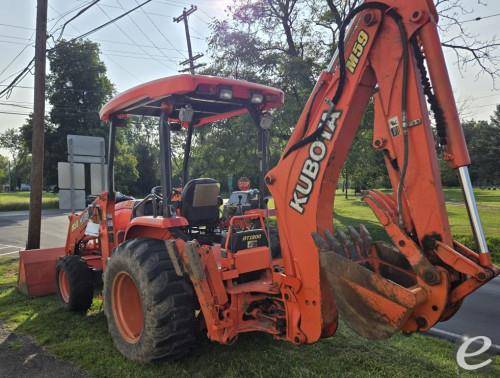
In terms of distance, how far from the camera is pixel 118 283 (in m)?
4.15

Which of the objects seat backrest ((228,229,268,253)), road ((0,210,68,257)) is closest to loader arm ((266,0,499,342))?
seat backrest ((228,229,268,253))

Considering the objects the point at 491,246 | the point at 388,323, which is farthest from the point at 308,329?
the point at 491,246

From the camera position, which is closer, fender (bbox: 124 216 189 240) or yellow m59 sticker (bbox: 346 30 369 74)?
yellow m59 sticker (bbox: 346 30 369 74)

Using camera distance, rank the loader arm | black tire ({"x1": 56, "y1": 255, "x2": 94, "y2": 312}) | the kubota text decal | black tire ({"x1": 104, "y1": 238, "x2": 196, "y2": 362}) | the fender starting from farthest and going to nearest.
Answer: black tire ({"x1": 56, "y1": 255, "x2": 94, "y2": 312})
the fender
black tire ({"x1": 104, "y1": 238, "x2": 196, "y2": 362})
the kubota text decal
the loader arm

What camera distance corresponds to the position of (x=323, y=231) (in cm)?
301

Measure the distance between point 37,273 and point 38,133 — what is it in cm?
374

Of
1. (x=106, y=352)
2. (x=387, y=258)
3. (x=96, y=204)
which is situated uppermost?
(x=96, y=204)

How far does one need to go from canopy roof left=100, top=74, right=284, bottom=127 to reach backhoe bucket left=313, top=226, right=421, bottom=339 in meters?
1.65

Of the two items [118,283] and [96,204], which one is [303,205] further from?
[96,204]

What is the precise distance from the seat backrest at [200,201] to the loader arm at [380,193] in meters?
1.14

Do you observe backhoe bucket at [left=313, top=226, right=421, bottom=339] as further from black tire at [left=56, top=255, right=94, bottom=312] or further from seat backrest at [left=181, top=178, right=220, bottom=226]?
black tire at [left=56, top=255, right=94, bottom=312]

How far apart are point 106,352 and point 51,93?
34063 millimetres

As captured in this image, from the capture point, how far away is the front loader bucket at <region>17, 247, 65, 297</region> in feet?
20.9

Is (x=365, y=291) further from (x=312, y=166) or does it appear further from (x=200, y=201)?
(x=200, y=201)
